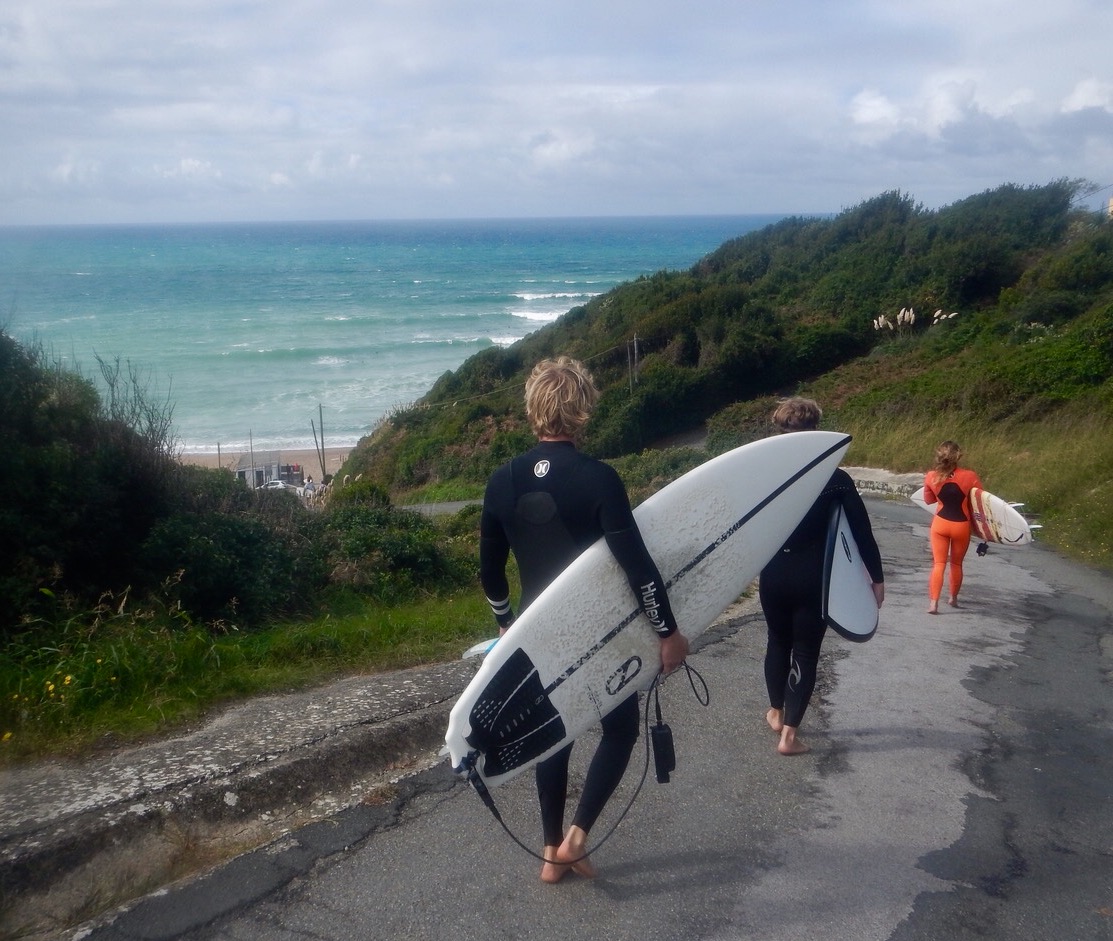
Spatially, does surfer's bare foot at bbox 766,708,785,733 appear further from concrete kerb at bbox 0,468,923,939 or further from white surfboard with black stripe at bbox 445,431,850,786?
concrete kerb at bbox 0,468,923,939

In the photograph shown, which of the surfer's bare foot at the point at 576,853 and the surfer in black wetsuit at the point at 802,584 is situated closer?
the surfer's bare foot at the point at 576,853

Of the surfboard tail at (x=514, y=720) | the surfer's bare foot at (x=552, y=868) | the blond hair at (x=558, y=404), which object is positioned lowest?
the surfer's bare foot at (x=552, y=868)

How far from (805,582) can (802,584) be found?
2 centimetres

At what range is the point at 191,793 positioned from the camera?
3.81 meters

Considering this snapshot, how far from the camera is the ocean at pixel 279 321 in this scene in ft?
132

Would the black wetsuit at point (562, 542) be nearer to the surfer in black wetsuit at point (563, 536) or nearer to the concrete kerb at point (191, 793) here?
the surfer in black wetsuit at point (563, 536)

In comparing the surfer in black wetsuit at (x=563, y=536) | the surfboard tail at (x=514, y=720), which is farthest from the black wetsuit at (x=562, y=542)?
the surfboard tail at (x=514, y=720)

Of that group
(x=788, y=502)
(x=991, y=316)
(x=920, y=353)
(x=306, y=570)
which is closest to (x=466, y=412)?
(x=920, y=353)

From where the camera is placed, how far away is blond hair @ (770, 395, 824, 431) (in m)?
4.53

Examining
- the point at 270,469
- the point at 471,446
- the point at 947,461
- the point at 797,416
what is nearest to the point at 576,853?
the point at 797,416

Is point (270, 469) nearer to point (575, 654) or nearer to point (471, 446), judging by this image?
point (471, 446)

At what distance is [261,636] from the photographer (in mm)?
6020

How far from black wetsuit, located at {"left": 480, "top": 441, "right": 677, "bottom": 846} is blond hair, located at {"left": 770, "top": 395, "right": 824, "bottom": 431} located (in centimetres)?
154

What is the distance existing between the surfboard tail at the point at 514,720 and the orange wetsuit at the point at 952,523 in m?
5.06
